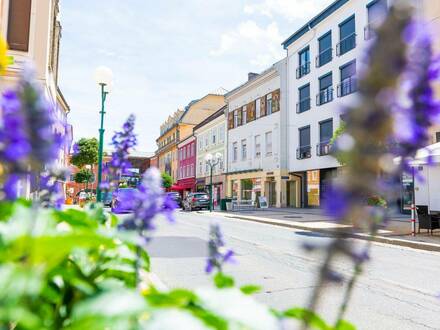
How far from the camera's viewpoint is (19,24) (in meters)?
12.7

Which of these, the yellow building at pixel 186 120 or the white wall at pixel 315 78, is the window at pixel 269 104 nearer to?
the white wall at pixel 315 78

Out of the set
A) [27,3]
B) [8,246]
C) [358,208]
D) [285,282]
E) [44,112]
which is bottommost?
[285,282]

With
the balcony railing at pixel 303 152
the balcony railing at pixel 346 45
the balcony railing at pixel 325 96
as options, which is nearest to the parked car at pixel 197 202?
the balcony railing at pixel 303 152

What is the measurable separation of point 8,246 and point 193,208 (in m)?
32.5

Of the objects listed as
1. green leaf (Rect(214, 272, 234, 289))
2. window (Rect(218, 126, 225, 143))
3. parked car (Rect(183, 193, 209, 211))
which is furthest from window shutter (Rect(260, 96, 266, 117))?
green leaf (Rect(214, 272, 234, 289))

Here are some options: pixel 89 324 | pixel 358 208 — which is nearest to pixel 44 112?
pixel 89 324

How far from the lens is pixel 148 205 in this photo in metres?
1.41

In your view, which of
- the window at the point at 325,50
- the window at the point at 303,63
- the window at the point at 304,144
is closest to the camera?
the window at the point at 325,50

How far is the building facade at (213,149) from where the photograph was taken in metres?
44.8

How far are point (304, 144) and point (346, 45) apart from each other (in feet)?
25.6

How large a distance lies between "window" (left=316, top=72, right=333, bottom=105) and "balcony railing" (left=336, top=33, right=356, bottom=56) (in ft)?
5.47

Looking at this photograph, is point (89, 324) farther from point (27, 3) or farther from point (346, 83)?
point (346, 83)

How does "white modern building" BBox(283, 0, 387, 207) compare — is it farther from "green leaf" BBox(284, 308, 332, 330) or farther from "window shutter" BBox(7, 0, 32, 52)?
"green leaf" BBox(284, 308, 332, 330)

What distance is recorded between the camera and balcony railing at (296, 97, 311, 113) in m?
30.7
